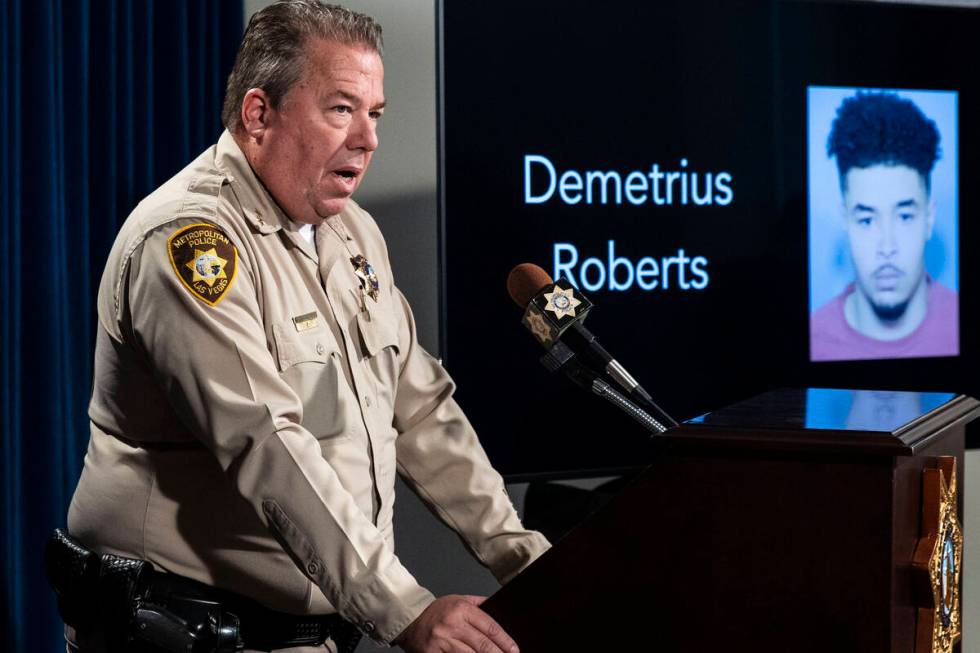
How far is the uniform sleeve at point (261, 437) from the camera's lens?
→ 1.46 metres

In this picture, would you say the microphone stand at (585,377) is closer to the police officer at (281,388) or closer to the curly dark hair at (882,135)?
the police officer at (281,388)

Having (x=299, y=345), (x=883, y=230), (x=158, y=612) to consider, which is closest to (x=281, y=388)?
(x=299, y=345)

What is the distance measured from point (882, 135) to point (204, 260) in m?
2.12

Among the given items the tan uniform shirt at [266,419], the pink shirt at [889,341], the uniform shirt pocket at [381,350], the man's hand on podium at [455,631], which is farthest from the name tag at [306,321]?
the pink shirt at [889,341]

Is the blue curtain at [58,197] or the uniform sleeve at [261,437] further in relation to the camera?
the blue curtain at [58,197]

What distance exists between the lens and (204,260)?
158 centimetres

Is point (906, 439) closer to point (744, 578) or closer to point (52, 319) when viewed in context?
point (744, 578)

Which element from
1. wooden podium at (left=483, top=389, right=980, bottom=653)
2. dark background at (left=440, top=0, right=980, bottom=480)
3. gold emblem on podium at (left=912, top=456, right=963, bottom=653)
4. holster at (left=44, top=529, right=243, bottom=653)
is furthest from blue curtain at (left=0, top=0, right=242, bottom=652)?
gold emblem on podium at (left=912, top=456, right=963, bottom=653)

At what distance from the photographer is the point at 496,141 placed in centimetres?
273

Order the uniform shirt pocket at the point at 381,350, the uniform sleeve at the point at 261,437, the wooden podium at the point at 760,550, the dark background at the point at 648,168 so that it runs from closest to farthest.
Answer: the wooden podium at the point at 760,550 → the uniform sleeve at the point at 261,437 → the uniform shirt pocket at the point at 381,350 → the dark background at the point at 648,168

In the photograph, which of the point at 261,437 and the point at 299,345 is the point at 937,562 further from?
the point at 299,345

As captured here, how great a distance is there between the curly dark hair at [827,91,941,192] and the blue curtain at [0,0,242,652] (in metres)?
1.61

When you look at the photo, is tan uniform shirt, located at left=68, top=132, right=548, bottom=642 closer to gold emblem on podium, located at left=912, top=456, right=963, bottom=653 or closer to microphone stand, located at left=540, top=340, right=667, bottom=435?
microphone stand, located at left=540, top=340, right=667, bottom=435

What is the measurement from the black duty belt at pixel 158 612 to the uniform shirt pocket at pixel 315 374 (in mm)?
264
